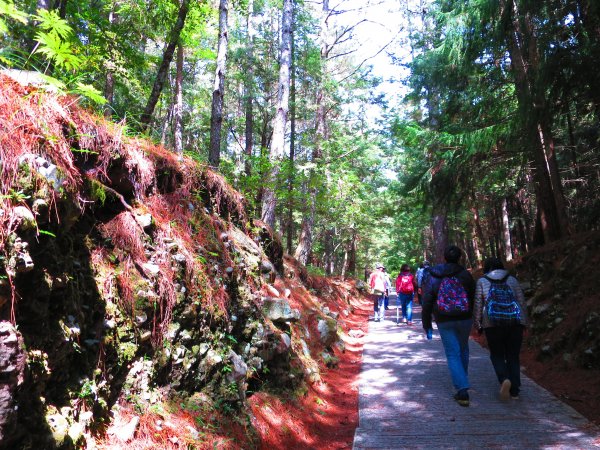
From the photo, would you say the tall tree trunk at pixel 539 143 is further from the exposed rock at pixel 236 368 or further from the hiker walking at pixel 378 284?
the exposed rock at pixel 236 368

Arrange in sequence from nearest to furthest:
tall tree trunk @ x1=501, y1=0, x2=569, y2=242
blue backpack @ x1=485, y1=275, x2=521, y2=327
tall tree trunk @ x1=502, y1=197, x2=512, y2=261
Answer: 1. blue backpack @ x1=485, y1=275, x2=521, y2=327
2. tall tree trunk @ x1=501, y1=0, x2=569, y2=242
3. tall tree trunk @ x1=502, y1=197, x2=512, y2=261

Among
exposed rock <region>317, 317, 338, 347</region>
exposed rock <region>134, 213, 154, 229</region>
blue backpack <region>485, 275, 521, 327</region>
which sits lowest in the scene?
exposed rock <region>317, 317, 338, 347</region>

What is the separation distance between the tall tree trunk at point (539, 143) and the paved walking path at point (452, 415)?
18.2 feet

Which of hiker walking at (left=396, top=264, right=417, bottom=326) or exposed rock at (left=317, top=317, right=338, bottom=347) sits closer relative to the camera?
exposed rock at (left=317, top=317, right=338, bottom=347)

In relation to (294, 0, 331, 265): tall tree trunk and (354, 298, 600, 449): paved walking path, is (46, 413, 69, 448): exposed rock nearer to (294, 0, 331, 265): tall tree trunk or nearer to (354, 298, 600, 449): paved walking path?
(354, 298, 600, 449): paved walking path

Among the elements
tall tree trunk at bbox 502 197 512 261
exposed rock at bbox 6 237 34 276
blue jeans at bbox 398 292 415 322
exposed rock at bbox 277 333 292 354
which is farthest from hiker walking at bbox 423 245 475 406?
tall tree trunk at bbox 502 197 512 261

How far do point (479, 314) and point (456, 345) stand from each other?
510 mm

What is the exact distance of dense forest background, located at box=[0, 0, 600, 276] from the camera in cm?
782

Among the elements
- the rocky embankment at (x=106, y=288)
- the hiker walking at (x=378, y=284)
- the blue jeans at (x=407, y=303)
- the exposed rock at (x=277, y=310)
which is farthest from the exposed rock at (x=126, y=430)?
the hiker walking at (x=378, y=284)

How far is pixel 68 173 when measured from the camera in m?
3.31

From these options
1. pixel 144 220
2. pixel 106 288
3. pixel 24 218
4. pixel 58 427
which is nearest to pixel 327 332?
pixel 144 220

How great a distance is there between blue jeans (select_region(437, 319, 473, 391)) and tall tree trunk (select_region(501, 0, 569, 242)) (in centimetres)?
574

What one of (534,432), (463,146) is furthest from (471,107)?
(534,432)

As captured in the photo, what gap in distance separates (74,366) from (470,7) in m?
12.8
